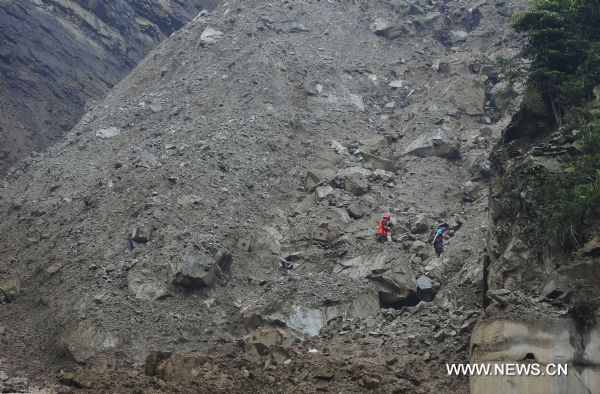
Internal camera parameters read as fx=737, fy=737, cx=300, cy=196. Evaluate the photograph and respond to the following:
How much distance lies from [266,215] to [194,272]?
378 cm

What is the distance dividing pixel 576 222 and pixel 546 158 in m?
2.03

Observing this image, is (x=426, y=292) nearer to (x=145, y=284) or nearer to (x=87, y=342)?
(x=145, y=284)

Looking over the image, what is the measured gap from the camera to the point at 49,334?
54.0 ft

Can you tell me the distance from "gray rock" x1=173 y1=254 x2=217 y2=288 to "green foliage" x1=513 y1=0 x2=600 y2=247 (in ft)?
25.6

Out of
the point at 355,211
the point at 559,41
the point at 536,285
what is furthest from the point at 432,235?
the point at 536,285

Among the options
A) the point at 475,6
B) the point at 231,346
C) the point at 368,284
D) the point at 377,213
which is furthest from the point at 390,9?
the point at 231,346

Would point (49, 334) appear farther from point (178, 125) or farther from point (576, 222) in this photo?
point (576, 222)

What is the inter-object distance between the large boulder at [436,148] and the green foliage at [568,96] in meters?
6.04

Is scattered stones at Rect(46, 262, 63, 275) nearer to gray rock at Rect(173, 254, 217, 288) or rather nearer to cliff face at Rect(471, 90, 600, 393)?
gray rock at Rect(173, 254, 217, 288)

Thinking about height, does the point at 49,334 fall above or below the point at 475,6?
above

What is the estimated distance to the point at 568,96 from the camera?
15414 mm

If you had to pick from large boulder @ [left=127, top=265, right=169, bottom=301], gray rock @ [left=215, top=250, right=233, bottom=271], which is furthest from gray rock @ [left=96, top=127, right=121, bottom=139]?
gray rock @ [left=215, top=250, right=233, bottom=271]

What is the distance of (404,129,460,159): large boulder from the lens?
2292 cm

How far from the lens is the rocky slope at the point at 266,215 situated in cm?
1386
